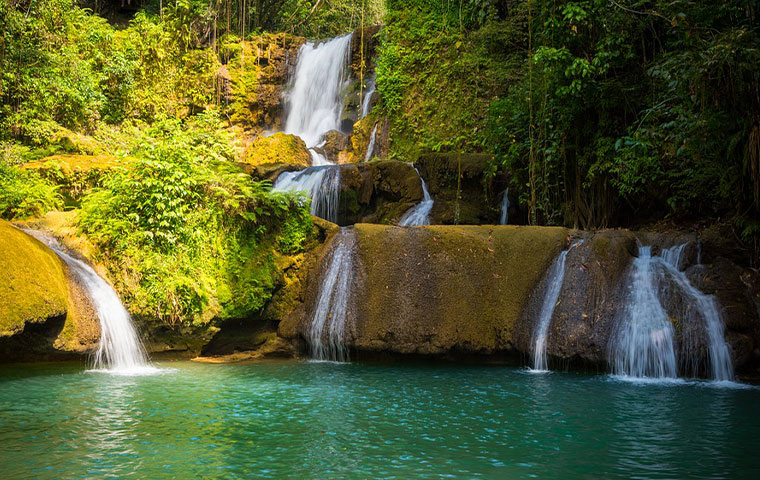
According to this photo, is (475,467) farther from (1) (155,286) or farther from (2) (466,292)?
(1) (155,286)

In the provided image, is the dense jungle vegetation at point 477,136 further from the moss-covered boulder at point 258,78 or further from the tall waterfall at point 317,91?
the moss-covered boulder at point 258,78

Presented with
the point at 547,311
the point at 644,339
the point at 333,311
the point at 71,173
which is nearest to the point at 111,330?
the point at 333,311

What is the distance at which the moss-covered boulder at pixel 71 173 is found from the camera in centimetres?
1166

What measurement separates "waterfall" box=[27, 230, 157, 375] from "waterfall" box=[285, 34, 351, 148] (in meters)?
12.6

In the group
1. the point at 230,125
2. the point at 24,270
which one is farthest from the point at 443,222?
the point at 230,125

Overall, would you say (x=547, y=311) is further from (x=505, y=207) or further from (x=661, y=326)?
(x=505, y=207)

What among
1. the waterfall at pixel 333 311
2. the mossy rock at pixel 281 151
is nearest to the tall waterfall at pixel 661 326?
the waterfall at pixel 333 311

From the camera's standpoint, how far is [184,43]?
2231 cm

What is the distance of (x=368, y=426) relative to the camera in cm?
535

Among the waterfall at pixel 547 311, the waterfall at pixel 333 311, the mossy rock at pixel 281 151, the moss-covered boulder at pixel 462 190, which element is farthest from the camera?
the mossy rock at pixel 281 151

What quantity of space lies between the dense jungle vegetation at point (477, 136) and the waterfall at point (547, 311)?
231 centimetres

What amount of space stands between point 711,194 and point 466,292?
4.78 meters

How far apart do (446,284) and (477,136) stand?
7629 millimetres

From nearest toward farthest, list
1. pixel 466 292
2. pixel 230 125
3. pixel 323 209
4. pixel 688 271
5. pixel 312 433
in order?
pixel 312 433 < pixel 688 271 < pixel 466 292 < pixel 323 209 < pixel 230 125
